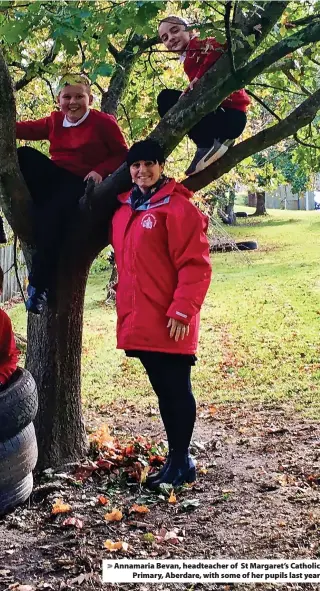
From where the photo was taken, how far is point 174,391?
4219mm

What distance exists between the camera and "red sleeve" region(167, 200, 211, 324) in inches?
154

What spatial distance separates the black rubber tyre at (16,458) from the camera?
3.71 m

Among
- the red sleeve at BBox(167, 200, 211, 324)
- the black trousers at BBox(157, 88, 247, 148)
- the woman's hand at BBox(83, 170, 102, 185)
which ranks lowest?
the red sleeve at BBox(167, 200, 211, 324)

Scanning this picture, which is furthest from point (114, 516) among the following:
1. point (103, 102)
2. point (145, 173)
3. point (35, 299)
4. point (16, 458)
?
point (103, 102)

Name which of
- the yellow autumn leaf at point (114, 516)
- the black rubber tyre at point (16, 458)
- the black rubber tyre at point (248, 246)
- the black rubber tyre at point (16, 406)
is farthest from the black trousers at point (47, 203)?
the black rubber tyre at point (248, 246)

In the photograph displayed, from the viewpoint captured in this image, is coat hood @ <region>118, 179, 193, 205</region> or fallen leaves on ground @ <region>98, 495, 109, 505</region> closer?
coat hood @ <region>118, 179, 193, 205</region>

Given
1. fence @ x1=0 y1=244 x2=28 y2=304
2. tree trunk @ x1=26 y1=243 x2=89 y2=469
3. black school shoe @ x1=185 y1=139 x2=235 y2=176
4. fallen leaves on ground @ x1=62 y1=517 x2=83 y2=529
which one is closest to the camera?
fallen leaves on ground @ x1=62 y1=517 x2=83 y2=529

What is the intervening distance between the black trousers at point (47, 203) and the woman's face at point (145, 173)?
0.63m

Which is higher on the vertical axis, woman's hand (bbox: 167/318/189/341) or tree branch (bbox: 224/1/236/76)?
tree branch (bbox: 224/1/236/76)

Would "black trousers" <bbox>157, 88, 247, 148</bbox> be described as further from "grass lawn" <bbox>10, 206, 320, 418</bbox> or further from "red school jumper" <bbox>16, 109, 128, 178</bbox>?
"grass lawn" <bbox>10, 206, 320, 418</bbox>

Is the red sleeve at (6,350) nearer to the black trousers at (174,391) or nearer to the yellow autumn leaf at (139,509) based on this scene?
the black trousers at (174,391)

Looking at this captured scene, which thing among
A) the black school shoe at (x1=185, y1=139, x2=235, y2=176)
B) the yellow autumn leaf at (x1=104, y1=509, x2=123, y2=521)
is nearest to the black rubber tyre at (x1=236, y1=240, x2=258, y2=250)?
the black school shoe at (x1=185, y1=139, x2=235, y2=176)

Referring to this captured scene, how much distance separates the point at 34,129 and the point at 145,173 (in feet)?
3.52

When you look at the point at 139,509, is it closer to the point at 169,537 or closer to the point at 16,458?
the point at 169,537
